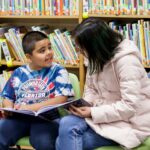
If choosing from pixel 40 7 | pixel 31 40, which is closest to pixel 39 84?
pixel 31 40

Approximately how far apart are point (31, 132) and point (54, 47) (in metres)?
0.86

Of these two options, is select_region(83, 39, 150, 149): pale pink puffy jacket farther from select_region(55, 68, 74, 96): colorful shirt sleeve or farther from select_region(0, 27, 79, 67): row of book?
select_region(0, 27, 79, 67): row of book

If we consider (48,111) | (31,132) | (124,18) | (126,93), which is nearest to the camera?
(126,93)

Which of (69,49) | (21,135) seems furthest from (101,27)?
(69,49)

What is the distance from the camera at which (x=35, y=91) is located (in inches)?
78.5

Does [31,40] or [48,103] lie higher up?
[31,40]

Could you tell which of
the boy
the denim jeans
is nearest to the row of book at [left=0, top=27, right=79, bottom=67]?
the boy

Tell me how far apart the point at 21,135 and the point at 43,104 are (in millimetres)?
206

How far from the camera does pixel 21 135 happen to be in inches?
76.4

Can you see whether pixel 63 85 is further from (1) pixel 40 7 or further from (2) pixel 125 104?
(1) pixel 40 7

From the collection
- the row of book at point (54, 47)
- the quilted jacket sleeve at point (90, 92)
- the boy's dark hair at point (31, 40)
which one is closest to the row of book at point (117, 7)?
the row of book at point (54, 47)

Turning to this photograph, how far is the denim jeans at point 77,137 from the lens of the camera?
5.44 feet

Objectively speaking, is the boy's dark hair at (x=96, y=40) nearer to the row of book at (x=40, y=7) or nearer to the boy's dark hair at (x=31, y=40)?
the boy's dark hair at (x=31, y=40)

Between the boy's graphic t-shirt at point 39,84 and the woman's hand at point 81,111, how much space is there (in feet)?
0.69
